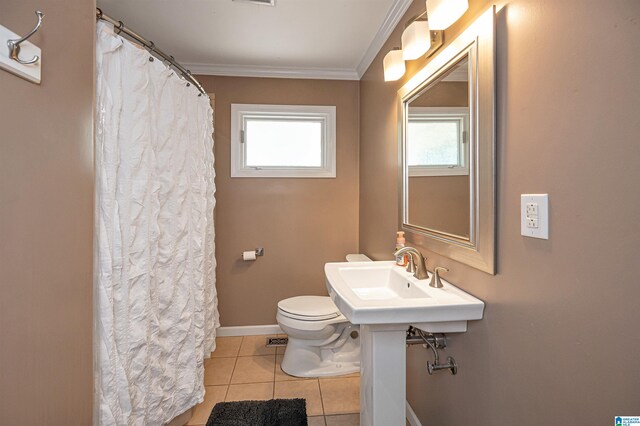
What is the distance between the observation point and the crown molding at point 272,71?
2543 mm

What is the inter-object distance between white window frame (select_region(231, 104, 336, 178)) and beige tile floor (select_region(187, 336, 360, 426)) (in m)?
1.50

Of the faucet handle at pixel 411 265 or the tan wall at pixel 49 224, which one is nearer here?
the tan wall at pixel 49 224

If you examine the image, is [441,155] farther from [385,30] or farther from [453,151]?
[385,30]

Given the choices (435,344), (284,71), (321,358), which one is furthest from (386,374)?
(284,71)

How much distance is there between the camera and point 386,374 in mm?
1127

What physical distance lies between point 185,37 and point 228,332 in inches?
94.0

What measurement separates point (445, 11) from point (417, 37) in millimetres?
234

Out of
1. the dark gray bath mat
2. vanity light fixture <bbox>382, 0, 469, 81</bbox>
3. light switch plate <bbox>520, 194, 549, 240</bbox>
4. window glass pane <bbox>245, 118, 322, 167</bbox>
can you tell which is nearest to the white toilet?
the dark gray bath mat

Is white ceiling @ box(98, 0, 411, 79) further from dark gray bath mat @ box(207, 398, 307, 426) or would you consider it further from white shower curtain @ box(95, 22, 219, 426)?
dark gray bath mat @ box(207, 398, 307, 426)

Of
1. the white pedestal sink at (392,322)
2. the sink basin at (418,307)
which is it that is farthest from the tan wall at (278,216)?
the sink basin at (418,307)

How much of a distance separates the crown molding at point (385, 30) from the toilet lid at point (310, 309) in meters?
1.79

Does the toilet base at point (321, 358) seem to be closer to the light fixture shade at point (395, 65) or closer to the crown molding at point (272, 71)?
the light fixture shade at point (395, 65)

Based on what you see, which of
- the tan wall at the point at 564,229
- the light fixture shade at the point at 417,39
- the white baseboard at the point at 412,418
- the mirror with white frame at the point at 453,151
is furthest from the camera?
the white baseboard at the point at 412,418

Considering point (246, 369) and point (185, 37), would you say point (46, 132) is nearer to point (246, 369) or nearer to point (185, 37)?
point (185, 37)
